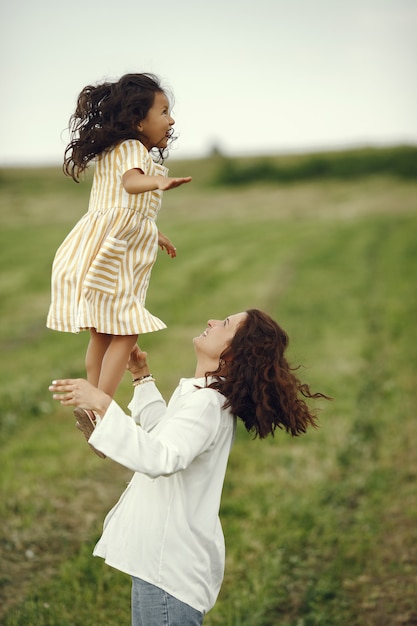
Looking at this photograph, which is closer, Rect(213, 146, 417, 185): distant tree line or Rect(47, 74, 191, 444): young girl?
Rect(47, 74, 191, 444): young girl

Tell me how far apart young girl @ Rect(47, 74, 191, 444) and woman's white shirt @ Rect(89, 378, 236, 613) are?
1.15ft

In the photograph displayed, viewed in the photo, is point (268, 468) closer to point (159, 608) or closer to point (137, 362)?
point (137, 362)

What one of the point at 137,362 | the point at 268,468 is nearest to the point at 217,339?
the point at 137,362

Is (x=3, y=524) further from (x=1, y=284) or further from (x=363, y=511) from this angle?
(x=1, y=284)

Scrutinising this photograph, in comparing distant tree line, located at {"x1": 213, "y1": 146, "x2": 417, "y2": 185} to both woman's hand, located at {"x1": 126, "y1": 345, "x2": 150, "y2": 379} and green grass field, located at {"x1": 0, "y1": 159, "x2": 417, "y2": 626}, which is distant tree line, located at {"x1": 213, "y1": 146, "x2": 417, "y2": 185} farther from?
woman's hand, located at {"x1": 126, "y1": 345, "x2": 150, "y2": 379}

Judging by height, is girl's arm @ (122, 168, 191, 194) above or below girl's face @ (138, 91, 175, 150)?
below

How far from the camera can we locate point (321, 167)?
50.9m

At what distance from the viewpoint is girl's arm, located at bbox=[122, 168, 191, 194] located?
8.23 ft

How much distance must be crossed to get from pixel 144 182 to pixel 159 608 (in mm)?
1659

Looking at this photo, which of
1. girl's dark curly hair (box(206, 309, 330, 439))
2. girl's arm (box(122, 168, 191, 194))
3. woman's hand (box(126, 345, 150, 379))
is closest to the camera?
girl's arm (box(122, 168, 191, 194))

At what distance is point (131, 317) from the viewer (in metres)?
2.82

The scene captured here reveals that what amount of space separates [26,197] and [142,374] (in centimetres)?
3724

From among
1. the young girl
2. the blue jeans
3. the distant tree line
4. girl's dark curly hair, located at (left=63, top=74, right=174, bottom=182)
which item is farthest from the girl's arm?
the distant tree line

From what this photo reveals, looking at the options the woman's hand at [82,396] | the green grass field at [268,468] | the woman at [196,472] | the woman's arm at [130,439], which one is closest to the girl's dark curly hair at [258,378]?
the woman at [196,472]
